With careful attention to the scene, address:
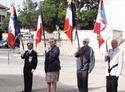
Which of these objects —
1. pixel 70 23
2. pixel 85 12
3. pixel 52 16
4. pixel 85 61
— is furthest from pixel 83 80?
pixel 52 16

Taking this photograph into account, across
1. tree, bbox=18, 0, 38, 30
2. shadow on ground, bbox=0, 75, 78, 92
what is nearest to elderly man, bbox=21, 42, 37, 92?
shadow on ground, bbox=0, 75, 78, 92

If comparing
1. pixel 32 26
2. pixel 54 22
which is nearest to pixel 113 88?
pixel 54 22

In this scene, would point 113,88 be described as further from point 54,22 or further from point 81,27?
point 54,22

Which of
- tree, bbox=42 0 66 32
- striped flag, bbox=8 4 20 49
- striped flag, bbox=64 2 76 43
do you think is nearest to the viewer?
striped flag, bbox=64 2 76 43

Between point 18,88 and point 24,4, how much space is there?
56.9 m

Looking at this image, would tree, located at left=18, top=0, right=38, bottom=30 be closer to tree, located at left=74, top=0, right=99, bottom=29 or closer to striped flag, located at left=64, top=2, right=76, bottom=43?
tree, located at left=74, top=0, right=99, bottom=29

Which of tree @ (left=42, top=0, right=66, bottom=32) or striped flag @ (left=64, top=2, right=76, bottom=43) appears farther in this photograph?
tree @ (left=42, top=0, right=66, bottom=32)

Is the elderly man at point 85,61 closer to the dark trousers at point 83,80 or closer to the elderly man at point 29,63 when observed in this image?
the dark trousers at point 83,80

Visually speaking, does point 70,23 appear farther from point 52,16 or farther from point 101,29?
point 52,16

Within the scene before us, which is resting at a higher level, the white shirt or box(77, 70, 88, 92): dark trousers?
the white shirt

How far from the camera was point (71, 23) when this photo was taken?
12.4 metres

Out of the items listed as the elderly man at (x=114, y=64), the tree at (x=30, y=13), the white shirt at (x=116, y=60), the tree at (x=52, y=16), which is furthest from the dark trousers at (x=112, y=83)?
the tree at (x=30, y=13)

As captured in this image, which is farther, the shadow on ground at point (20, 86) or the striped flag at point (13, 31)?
the striped flag at point (13, 31)

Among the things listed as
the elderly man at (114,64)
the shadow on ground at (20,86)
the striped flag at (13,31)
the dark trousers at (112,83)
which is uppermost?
the striped flag at (13,31)
